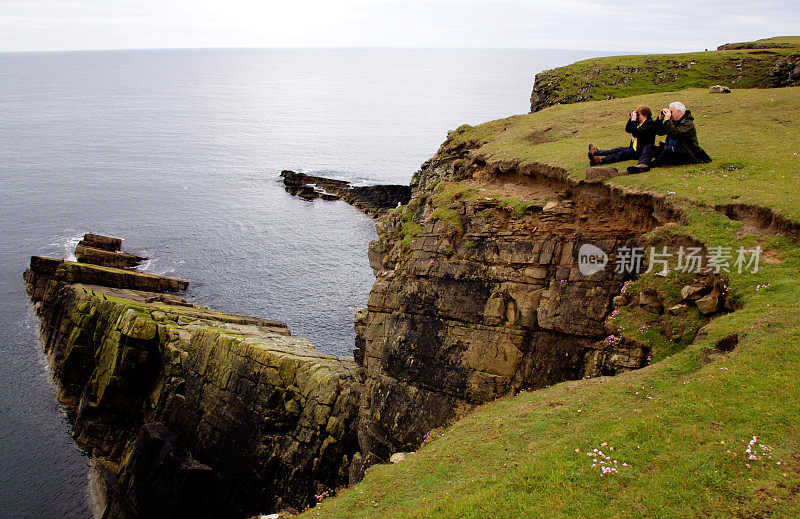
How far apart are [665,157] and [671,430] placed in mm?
16148

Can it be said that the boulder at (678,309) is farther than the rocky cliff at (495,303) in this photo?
No

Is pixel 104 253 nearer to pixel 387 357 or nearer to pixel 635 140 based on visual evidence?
pixel 387 357

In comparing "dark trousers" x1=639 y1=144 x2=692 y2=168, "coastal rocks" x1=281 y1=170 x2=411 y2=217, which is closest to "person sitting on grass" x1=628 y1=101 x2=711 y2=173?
"dark trousers" x1=639 y1=144 x2=692 y2=168

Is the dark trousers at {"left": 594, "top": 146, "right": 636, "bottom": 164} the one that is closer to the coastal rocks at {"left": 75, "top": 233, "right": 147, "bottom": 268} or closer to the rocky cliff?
the rocky cliff

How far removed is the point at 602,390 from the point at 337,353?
101ft

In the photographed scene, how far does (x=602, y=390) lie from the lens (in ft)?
55.3

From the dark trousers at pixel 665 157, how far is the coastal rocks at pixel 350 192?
58.1 meters

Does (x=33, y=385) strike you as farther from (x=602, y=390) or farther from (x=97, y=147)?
(x=97, y=147)

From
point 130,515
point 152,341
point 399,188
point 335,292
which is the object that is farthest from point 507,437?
point 399,188

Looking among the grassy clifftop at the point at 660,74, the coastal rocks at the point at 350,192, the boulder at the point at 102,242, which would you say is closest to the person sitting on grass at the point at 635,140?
the grassy clifftop at the point at 660,74

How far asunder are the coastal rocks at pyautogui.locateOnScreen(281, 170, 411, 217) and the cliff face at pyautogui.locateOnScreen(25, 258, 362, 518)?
4513cm

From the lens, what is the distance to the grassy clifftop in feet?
152

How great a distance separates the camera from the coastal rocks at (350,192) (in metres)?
85.7

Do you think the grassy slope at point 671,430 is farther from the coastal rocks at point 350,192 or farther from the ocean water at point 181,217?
the coastal rocks at point 350,192
